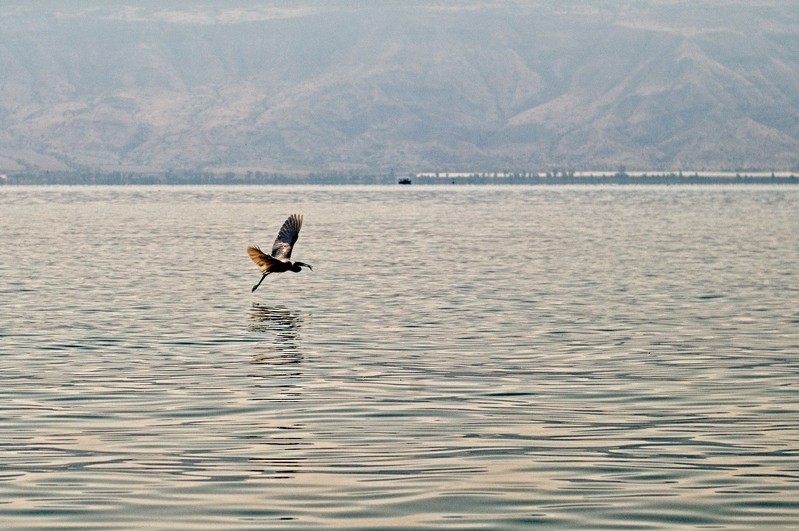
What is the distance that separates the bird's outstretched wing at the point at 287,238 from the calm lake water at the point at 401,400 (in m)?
1.42

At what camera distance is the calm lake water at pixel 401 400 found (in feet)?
54.4

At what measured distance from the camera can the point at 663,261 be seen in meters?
62.9

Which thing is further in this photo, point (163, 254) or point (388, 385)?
point (163, 254)

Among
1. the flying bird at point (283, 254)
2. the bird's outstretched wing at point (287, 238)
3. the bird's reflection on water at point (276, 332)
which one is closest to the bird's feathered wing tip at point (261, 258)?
the flying bird at point (283, 254)

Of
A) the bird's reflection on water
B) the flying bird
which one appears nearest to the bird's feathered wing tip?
the flying bird

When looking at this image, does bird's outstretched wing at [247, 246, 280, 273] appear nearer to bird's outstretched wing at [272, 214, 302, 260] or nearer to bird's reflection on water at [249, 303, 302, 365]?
bird's outstretched wing at [272, 214, 302, 260]

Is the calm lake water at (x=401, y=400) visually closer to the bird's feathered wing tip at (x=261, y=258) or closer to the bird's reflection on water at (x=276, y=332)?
the bird's reflection on water at (x=276, y=332)

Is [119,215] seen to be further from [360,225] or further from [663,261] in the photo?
[663,261]

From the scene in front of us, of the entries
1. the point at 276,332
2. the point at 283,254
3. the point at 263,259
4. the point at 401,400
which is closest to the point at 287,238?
the point at 283,254

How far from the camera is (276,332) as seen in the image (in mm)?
35031

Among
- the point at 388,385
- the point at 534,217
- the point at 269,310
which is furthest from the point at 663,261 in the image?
the point at 534,217

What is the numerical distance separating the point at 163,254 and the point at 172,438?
50.4m

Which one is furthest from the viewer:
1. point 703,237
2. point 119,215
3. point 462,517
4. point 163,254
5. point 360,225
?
point 119,215

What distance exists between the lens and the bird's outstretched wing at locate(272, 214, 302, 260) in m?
40.4
